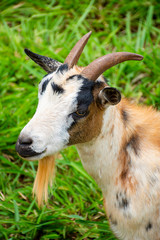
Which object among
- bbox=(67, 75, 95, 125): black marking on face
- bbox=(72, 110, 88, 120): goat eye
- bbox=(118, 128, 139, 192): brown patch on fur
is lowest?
bbox=(118, 128, 139, 192): brown patch on fur

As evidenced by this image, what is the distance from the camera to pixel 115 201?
9.64ft

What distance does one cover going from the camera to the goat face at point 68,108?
8.23 ft

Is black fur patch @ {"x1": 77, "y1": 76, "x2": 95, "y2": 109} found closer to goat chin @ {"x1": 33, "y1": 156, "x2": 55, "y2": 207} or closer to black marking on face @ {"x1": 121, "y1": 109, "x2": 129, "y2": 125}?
black marking on face @ {"x1": 121, "y1": 109, "x2": 129, "y2": 125}

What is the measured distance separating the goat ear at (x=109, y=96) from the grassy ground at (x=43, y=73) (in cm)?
128

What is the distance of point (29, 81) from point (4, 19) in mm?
1462

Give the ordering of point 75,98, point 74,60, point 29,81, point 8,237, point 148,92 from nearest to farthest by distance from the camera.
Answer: point 75,98
point 74,60
point 8,237
point 148,92
point 29,81

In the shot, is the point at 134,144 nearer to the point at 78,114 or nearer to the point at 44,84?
the point at 78,114

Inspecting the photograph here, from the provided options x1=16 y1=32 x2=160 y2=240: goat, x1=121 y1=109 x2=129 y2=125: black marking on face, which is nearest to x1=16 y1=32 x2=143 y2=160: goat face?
x1=16 y1=32 x2=160 y2=240: goat

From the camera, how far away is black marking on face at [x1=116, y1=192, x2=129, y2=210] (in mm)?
2878

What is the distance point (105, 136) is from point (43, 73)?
2570 millimetres

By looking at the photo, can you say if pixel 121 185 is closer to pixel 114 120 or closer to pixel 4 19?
pixel 114 120

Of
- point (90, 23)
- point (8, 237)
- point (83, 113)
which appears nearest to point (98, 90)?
point (83, 113)

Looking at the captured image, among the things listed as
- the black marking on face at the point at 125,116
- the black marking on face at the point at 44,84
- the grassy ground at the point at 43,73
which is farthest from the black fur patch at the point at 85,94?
the grassy ground at the point at 43,73

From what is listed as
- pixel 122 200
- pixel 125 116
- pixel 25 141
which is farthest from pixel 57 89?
pixel 122 200
